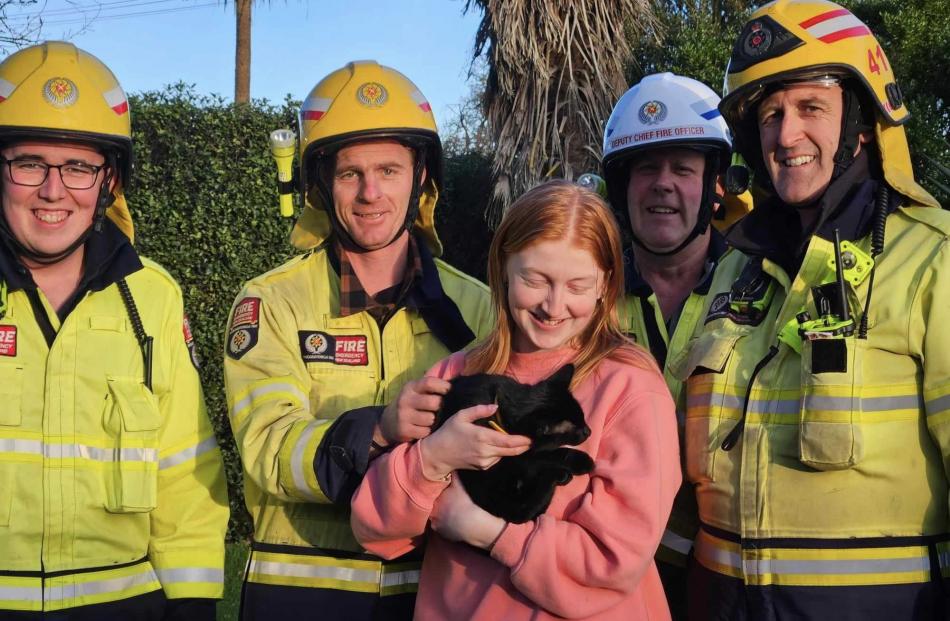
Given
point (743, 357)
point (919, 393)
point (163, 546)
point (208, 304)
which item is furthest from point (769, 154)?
point (208, 304)

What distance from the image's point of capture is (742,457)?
276 cm

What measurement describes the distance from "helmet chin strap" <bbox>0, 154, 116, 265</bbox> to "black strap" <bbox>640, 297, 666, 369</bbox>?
1.95 m

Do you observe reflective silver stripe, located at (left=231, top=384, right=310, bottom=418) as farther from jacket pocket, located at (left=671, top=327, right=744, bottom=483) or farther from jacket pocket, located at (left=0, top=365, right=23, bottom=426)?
jacket pocket, located at (left=671, top=327, right=744, bottom=483)

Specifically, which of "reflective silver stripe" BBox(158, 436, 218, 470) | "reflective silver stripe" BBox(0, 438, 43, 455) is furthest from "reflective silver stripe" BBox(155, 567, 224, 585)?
"reflective silver stripe" BBox(0, 438, 43, 455)

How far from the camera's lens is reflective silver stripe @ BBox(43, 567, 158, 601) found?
3.01m

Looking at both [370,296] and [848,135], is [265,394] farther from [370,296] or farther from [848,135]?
[848,135]

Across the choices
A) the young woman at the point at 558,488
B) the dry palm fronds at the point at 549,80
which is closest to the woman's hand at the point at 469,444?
the young woman at the point at 558,488

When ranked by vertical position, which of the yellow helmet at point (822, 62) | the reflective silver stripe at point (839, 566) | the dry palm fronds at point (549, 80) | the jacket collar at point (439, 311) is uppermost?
the dry palm fronds at point (549, 80)

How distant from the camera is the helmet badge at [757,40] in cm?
295

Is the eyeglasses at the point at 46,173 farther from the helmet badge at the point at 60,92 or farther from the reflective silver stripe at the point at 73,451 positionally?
the reflective silver stripe at the point at 73,451

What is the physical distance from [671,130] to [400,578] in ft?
6.84

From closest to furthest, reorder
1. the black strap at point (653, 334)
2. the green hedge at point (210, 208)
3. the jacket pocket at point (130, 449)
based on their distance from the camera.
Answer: the jacket pocket at point (130, 449), the black strap at point (653, 334), the green hedge at point (210, 208)

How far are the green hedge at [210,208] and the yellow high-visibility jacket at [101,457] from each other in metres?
4.53

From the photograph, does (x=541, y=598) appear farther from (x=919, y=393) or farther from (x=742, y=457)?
(x=919, y=393)
